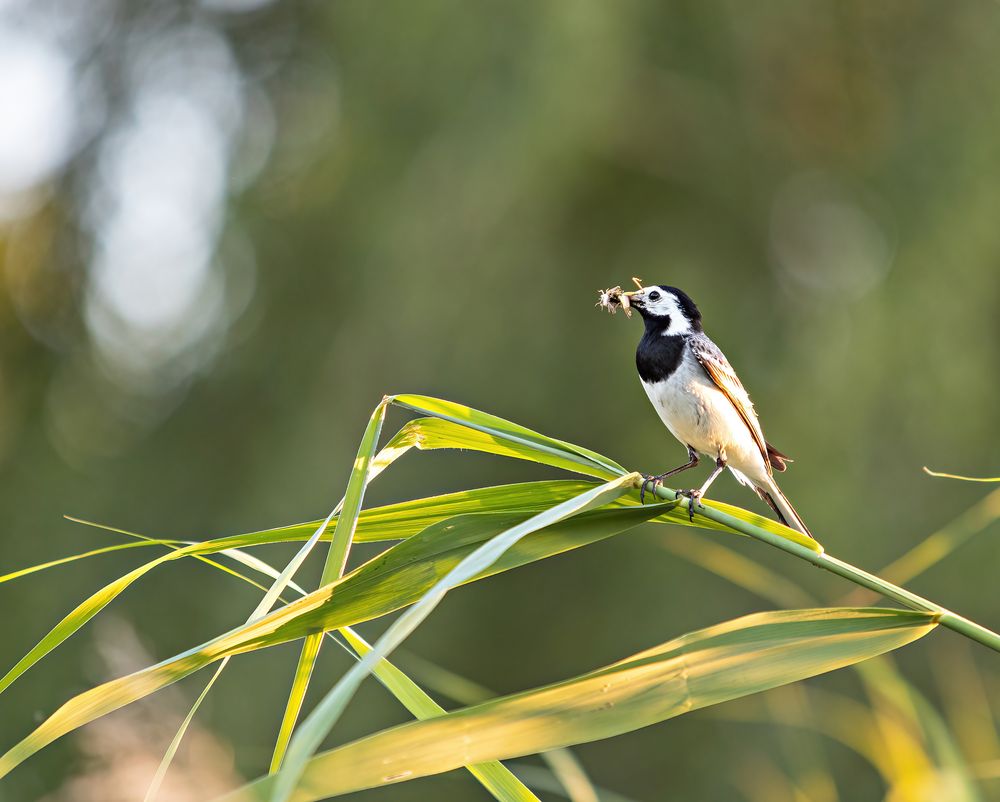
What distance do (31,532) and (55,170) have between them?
111 inches

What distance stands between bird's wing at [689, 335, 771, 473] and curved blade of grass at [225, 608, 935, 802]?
187 cm

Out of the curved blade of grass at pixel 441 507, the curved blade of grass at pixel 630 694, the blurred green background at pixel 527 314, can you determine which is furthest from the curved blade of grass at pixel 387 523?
the blurred green background at pixel 527 314

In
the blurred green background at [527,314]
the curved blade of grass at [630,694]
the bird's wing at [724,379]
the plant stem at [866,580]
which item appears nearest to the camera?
the curved blade of grass at [630,694]

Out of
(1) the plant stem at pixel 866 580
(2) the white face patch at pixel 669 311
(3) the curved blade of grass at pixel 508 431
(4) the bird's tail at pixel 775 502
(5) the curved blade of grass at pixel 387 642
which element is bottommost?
(5) the curved blade of grass at pixel 387 642

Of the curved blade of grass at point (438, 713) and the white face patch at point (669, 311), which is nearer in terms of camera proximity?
the curved blade of grass at point (438, 713)

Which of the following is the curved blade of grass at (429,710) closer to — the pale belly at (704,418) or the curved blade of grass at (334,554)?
the curved blade of grass at (334,554)

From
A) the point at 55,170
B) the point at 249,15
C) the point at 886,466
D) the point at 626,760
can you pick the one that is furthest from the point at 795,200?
the point at 55,170

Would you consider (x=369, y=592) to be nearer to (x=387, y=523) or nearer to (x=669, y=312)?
(x=387, y=523)

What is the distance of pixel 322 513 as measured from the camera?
6.81 metres

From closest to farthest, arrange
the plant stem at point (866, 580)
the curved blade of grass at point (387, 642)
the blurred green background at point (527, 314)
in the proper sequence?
the curved blade of grass at point (387, 642) → the plant stem at point (866, 580) → the blurred green background at point (527, 314)

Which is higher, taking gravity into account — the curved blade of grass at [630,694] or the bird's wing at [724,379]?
the bird's wing at [724,379]

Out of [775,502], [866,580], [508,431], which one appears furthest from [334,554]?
[775,502]

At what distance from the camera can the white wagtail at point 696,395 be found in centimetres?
322

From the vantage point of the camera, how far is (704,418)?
3217mm
